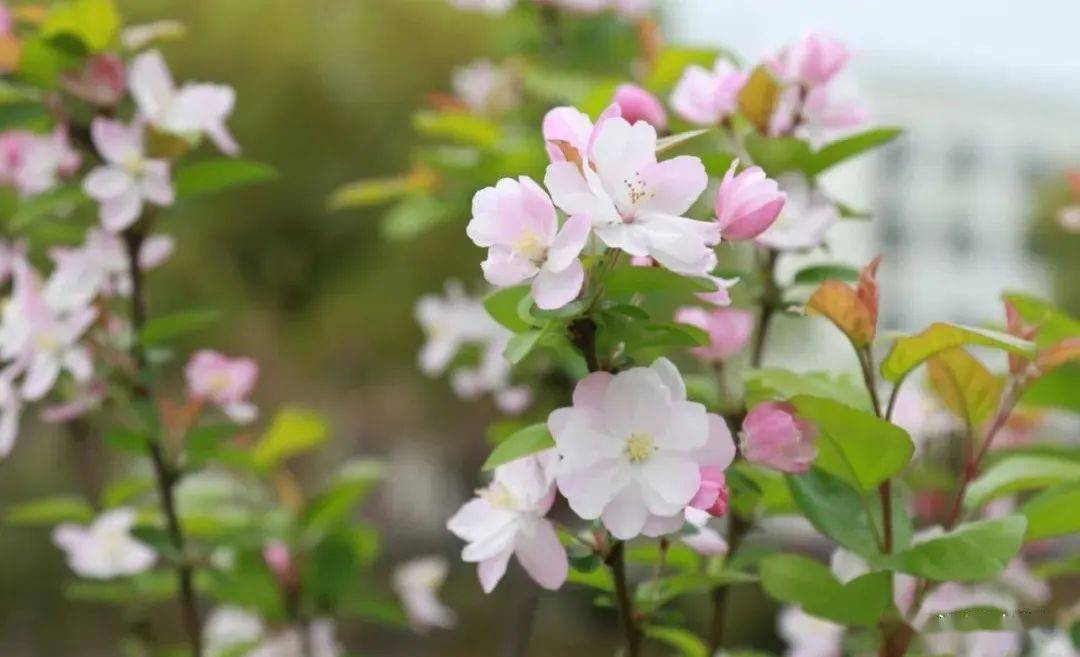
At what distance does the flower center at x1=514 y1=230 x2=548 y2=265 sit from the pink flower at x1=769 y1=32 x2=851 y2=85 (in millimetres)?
388

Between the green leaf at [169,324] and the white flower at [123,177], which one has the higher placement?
the white flower at [123,177]

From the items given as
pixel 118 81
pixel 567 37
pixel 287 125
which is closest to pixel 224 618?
pixel 118 81

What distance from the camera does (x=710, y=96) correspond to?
→ 2.79ft

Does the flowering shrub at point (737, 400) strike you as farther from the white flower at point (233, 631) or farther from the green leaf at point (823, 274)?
the white flower at point (233, 631)

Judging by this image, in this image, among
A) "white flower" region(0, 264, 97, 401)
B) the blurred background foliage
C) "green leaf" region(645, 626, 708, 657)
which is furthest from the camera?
the blurred background foliage

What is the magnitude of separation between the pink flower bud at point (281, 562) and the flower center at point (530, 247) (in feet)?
2.46

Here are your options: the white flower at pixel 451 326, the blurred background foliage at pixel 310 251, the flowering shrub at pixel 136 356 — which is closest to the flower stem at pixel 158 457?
the flowering shrub at pixel 136 356

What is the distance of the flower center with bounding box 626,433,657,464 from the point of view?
0.55 metres

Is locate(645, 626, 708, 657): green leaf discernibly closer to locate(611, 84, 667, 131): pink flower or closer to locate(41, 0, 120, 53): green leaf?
locate(611, 84, 667, 131): pink flower

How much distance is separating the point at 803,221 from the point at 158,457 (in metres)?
0.55

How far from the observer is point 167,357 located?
3.37 feet

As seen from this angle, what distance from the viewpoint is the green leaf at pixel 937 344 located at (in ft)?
1.96

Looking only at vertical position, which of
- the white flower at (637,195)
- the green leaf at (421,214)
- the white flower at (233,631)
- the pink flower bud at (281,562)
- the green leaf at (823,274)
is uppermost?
the white flower at (637,195)

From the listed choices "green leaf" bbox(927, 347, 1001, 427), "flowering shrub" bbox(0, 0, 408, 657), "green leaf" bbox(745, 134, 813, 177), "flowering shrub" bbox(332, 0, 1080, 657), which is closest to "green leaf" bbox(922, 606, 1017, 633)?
"flowering shrub" bbox(332, 0, 1080, 657)
